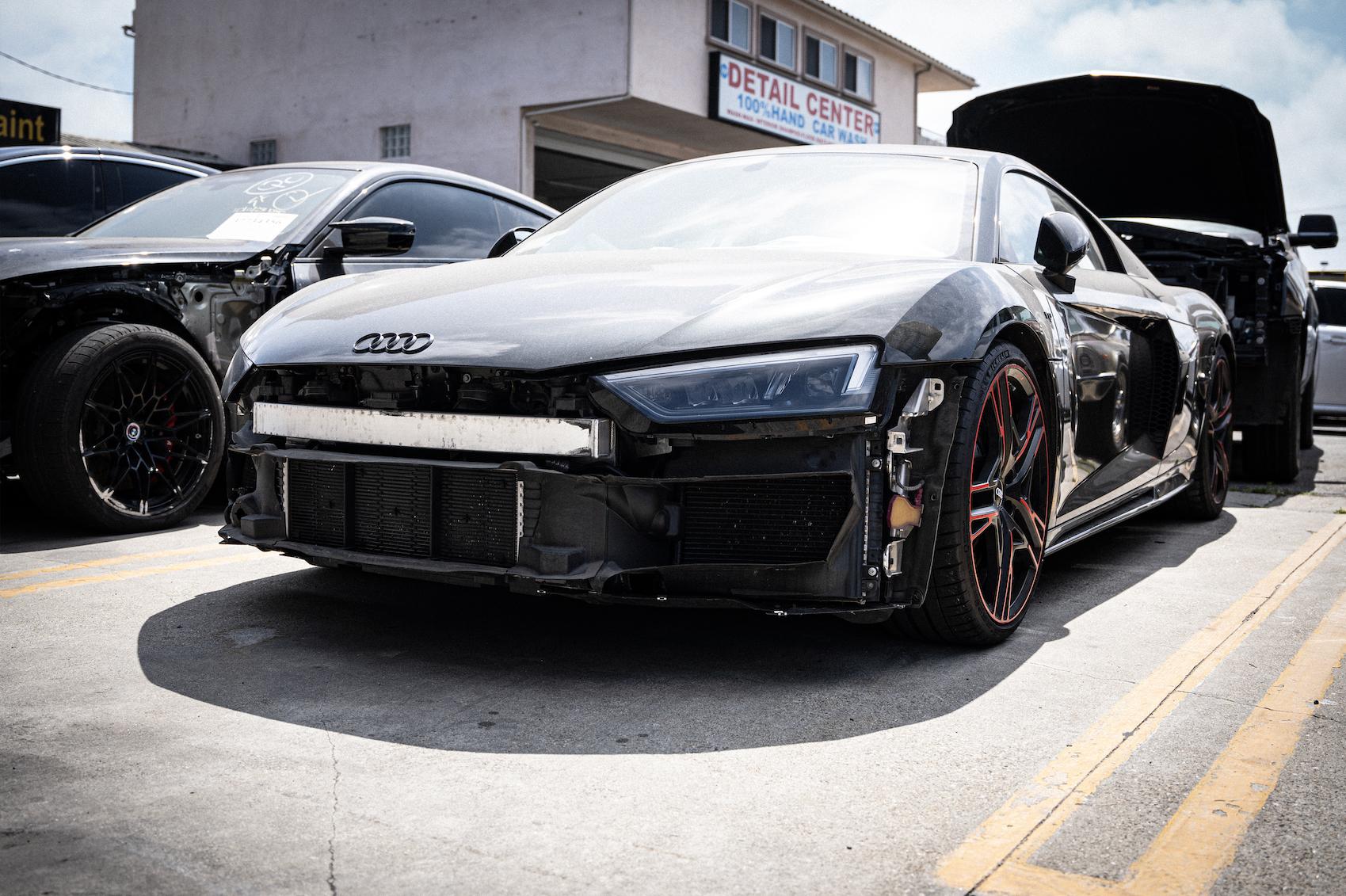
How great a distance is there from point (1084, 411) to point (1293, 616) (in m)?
0.90

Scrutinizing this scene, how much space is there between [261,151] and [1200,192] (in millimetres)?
19028

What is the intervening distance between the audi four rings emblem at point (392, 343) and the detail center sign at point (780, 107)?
18342mm

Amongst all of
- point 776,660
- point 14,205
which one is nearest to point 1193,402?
point 776,660

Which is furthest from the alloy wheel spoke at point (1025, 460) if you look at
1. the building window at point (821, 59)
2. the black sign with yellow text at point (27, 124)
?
the building window at point (821, 59)

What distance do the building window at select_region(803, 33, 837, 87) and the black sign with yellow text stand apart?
41.4ft

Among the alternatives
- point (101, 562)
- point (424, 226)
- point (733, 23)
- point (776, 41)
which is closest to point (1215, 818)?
point (101, 562)

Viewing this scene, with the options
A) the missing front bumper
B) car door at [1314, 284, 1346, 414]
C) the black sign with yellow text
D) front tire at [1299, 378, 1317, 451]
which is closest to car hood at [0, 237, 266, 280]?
the missing front bumper

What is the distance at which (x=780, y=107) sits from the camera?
2242 cm

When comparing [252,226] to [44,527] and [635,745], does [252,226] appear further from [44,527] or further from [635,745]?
[635,745]

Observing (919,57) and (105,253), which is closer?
(105,253)

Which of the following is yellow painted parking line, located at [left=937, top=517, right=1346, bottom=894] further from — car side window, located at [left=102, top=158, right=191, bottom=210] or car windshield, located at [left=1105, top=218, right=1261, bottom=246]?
car side window, located at [left=102, top=158, right=191, bottom=210]

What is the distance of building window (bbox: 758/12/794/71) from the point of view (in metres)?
22.2

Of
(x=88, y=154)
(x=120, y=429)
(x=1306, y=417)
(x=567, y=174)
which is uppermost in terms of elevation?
(x=567, y=174)

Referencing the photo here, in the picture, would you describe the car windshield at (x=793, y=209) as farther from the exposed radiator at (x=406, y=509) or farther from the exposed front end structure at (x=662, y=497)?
the exposed radiator at (x=406, y=509)
